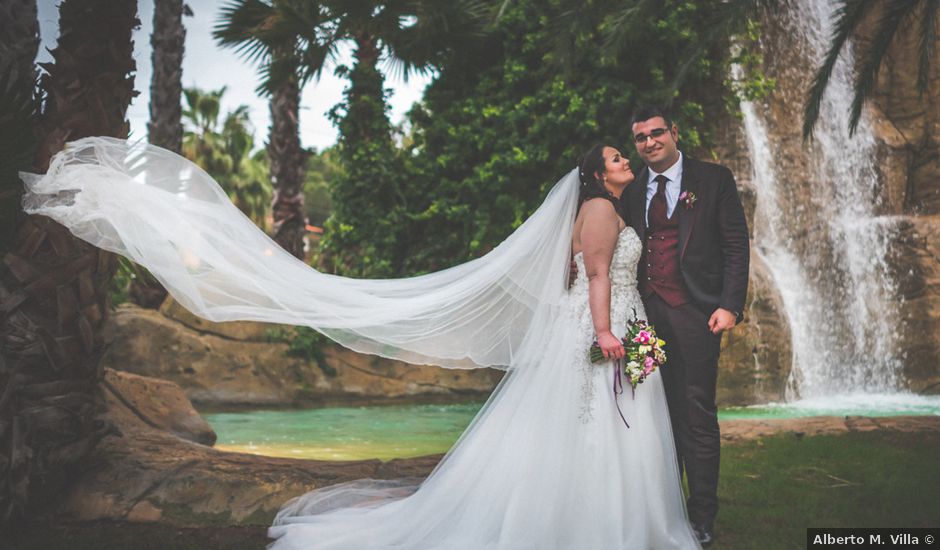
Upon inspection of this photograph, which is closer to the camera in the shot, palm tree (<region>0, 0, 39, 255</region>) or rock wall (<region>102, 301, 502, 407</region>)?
palm tree (<region>0, 0, 39, 255</region>)

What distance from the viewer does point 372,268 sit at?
12.9 metres

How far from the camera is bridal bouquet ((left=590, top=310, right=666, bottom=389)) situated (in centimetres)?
390

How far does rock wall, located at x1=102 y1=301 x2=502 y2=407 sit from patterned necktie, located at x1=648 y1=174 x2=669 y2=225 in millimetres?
7403

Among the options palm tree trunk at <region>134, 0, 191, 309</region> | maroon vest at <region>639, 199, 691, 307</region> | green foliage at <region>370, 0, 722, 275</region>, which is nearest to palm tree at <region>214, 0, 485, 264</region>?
green foliage at <region>370, 0, 722, 275</region>

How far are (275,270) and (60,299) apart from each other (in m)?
1.19

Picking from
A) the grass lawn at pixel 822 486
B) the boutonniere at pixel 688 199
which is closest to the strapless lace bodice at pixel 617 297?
the boutonniere at pixel 688 199

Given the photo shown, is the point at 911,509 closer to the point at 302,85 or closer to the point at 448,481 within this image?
the point at 448,481

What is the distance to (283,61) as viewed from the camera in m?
11.1

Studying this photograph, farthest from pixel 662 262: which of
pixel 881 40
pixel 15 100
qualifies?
pixel 881 40

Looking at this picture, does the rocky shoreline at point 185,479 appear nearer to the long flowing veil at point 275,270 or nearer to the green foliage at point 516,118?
the long flowing veil at point 275,270

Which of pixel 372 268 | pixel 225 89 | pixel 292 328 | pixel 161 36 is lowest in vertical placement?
pixel 292 328

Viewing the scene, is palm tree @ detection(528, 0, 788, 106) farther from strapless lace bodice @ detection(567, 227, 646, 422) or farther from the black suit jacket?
strapless lace bodice @ detection(567, 227, 646, 422)

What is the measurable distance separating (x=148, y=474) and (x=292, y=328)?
23.0ft

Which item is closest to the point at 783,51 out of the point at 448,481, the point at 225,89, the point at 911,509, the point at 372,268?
the point at 372,268
